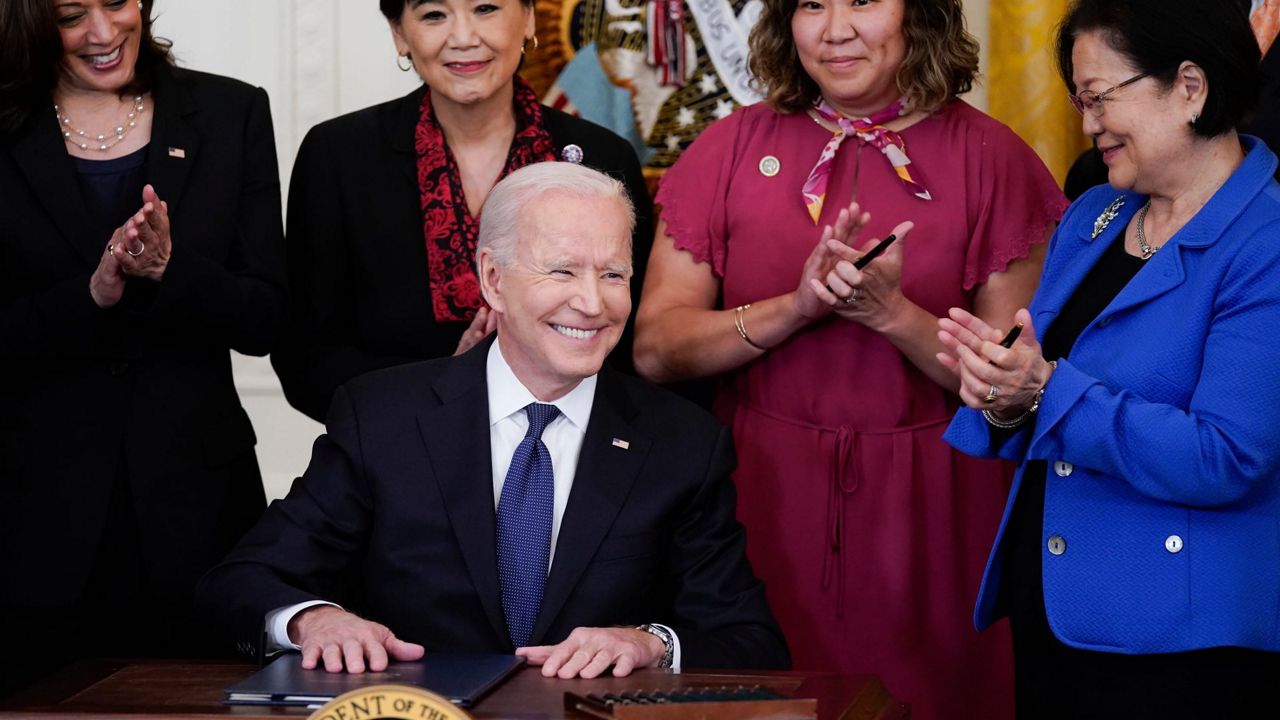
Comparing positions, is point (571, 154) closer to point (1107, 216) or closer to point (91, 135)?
point (91, 135)

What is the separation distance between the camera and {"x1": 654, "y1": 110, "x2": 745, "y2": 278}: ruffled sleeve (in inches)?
119

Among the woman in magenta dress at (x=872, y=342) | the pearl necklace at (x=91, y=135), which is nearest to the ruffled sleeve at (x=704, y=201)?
the woman in magenta dress at (x=872, y=342)

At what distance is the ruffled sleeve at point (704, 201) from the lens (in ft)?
9.91

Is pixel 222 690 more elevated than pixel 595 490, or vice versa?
pixel 595 490

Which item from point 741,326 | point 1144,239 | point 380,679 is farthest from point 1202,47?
point 380,679

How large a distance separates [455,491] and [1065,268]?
0.98m

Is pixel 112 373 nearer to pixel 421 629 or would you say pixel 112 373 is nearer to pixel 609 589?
pixel 421 629

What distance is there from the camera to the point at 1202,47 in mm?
2316

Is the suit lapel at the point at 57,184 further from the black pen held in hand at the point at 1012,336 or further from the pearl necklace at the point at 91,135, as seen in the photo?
the black pen held in hand at the point at 1012,336

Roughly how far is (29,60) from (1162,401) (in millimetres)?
1888

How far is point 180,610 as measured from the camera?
2961 mm

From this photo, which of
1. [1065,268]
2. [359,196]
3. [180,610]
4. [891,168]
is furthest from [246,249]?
[1065,268]

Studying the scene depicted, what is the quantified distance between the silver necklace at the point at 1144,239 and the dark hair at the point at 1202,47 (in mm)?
170

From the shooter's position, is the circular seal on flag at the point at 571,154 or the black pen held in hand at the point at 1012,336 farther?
the circular seal on flag at the point at 571,154
